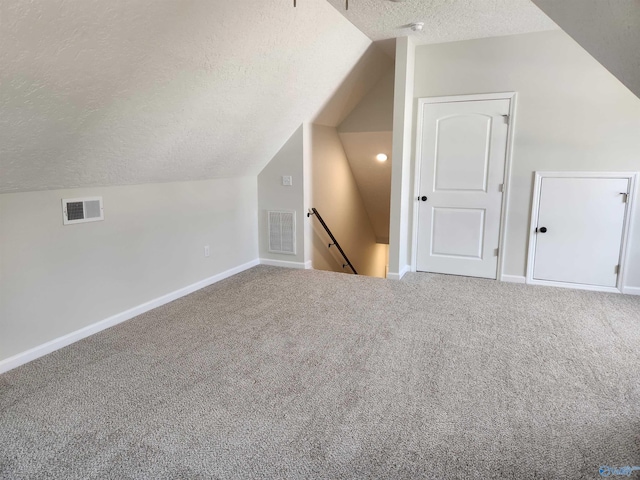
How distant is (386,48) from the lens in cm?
449

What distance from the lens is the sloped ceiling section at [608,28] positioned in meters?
1.30

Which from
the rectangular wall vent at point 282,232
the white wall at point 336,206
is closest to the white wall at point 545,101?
the white wall at point 336,206

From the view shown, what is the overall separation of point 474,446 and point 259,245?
12.2 feet

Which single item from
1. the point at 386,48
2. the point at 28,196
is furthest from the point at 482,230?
the point at 28,196

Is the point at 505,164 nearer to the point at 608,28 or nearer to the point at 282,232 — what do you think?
the point at 282,232

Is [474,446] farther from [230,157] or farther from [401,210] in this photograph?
[230,157]

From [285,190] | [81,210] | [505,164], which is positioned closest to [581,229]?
[505,164]

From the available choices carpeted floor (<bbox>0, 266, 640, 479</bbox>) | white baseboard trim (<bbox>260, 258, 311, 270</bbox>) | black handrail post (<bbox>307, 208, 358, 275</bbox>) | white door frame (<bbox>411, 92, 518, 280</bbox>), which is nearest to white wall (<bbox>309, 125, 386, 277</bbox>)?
black handrail post (<bbox>307, 208, 358, 275</bbox>)

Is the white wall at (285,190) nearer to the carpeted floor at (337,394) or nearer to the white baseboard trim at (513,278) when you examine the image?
the carpeted floor at (337,394)

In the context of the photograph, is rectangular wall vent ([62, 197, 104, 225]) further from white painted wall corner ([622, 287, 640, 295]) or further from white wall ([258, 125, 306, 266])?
white painted wall corner ([622, 287, 640, 295])

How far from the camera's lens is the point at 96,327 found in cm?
320

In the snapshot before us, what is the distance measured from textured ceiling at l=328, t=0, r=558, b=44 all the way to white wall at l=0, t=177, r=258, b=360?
213 cm

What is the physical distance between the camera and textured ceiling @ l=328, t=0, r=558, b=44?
10.7ft

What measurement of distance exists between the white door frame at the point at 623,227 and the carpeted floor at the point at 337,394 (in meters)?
0.39
